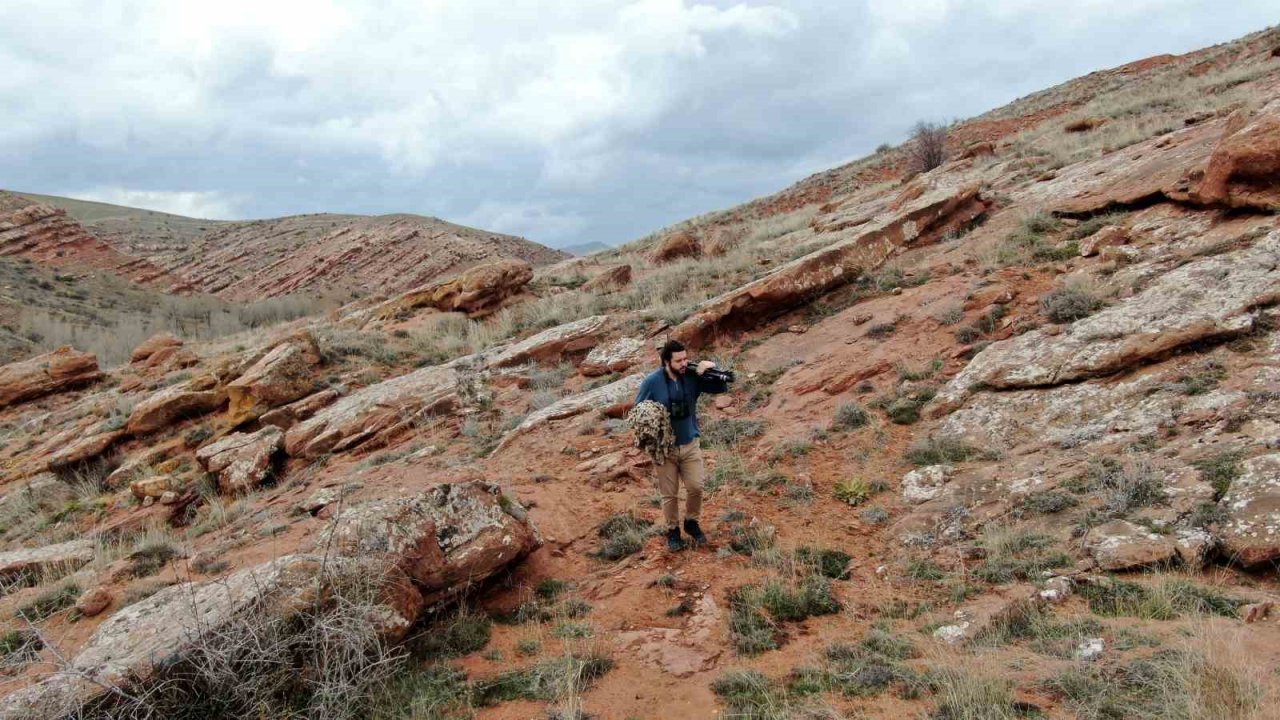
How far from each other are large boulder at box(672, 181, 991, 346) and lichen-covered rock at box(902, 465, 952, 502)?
4886 mm

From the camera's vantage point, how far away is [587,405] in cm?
893

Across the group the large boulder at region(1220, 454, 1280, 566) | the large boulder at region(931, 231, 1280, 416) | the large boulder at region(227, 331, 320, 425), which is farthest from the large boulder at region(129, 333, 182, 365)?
the large boulder at region(1220, 454, 1280, 566)

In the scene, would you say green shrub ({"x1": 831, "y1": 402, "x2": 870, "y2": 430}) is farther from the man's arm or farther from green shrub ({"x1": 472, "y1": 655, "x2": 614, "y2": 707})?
green shrub ({"x1": 472, "y1": 655, "x2": 614, "y2": 707})

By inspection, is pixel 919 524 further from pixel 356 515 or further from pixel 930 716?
pixel 356 515

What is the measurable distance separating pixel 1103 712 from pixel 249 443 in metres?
11.0

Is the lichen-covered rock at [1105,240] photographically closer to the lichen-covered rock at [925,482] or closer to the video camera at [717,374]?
the lichen-covered rock at [925,482]

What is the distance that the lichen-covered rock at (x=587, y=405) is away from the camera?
8.62m

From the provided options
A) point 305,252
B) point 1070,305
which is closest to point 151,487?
point 1070,305

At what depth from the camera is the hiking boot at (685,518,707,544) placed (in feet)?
18.1

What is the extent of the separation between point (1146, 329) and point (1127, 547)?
123 inches

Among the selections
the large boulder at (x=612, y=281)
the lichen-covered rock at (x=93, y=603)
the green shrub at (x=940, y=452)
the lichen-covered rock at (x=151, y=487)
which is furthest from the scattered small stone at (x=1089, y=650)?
the large boulder at (x=612, y=281)

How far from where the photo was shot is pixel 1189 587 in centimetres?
369

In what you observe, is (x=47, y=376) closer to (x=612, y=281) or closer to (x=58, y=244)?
(x=612, y=281)

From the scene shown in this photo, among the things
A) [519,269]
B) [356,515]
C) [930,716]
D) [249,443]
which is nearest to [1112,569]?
[930,716]
